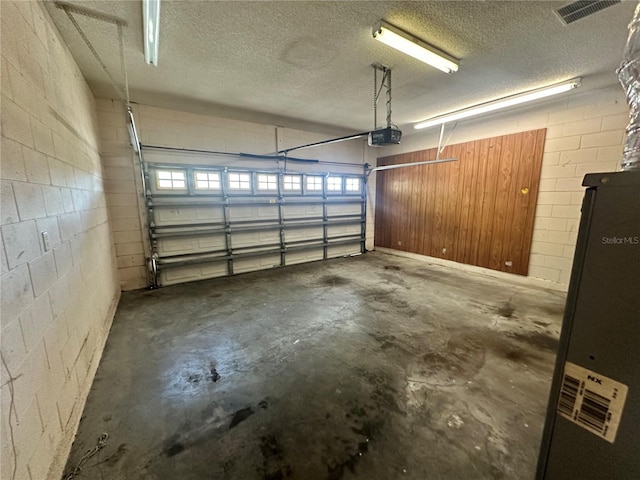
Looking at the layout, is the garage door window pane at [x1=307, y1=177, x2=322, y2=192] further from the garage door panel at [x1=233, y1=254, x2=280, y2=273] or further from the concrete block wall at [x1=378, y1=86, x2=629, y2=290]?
the concrete block wall at [x1=378, y1=86, x2=629, y2=290]

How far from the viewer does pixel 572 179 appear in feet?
12.4

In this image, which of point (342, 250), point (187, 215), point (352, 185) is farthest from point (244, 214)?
point (352, 185)

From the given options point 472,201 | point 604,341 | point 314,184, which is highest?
point 314,184

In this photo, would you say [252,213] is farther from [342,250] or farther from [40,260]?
[40,260]

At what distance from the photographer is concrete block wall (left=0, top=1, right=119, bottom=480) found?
1097mm

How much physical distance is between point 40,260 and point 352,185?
5.94 m

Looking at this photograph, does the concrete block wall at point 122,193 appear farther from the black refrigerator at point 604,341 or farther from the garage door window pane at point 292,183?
the black refrigerator at point 604,341

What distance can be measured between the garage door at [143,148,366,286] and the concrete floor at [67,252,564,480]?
4.11 feet

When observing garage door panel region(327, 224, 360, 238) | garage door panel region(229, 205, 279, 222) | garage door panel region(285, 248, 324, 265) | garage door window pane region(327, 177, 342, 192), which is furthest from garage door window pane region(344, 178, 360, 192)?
garage door panel region(229, 205, 279, 222)

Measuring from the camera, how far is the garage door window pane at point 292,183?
551 centimetres

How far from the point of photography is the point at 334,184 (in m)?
6.31

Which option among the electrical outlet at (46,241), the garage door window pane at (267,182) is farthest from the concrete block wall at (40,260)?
the garage door window pane at (267,182)

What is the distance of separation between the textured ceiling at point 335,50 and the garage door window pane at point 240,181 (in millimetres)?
1302

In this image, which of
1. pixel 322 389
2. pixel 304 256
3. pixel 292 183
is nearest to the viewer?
pixel 322 389
